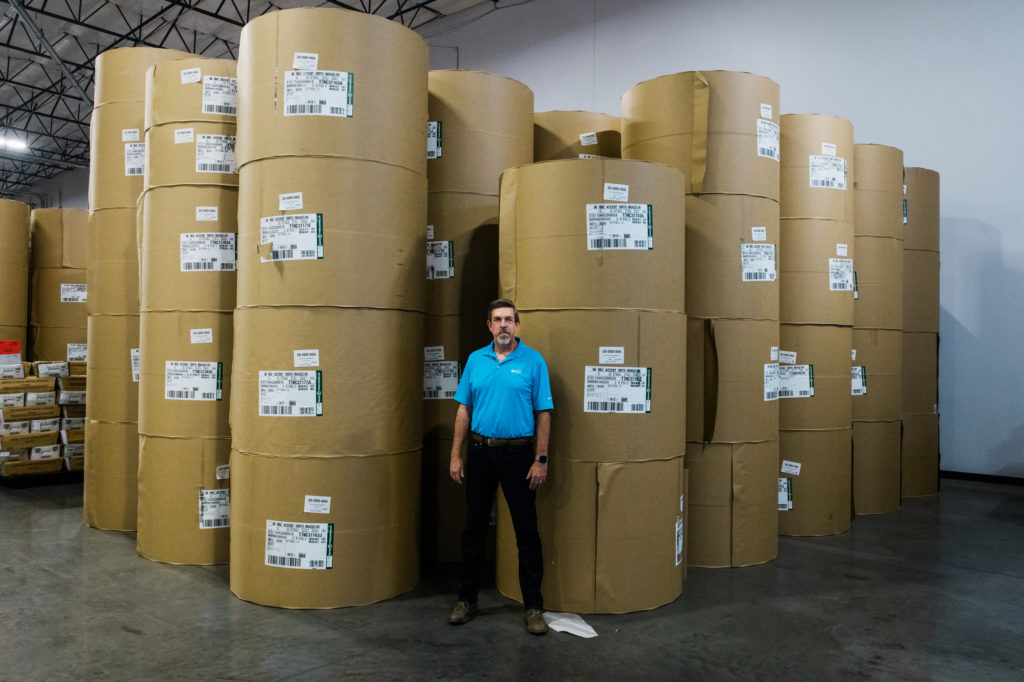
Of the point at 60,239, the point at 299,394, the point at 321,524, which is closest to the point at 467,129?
the point at 299,394

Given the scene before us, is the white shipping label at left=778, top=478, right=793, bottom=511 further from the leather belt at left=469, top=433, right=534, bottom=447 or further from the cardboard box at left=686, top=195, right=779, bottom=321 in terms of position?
the leather belt at left=469, top=433, right=534, bottom=447

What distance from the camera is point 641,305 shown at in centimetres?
333

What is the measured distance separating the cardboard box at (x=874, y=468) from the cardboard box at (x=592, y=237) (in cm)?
287

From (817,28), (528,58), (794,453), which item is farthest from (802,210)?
(528,58)

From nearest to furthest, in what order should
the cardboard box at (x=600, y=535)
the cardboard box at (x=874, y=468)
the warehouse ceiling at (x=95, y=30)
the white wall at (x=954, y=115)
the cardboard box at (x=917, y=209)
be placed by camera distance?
the cardboard box at (x=600, y=535) < the cardboard box at (x=874, y=468) < the cardboard box at (x=917, y=209) < the white wall at (x=954, y=115) < the warehouse ceiling at (x=95, y=30)

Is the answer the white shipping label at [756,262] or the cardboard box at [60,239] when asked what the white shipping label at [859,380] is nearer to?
the white shipping label at [756,262]

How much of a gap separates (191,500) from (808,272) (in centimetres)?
395

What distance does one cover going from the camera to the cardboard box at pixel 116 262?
15.5ft

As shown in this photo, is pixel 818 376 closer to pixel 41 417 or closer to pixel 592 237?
pixel 592 237

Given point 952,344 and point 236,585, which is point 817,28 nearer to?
point 952,344

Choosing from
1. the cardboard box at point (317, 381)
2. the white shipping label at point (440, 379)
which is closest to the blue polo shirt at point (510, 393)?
the cardboard box at point (317, 381)

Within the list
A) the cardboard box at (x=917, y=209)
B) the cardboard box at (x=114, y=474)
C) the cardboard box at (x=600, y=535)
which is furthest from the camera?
the cardboard box at (x=917, y=209)

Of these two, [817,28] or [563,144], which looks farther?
[817,28]

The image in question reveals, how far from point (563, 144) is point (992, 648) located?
3.49 metres
